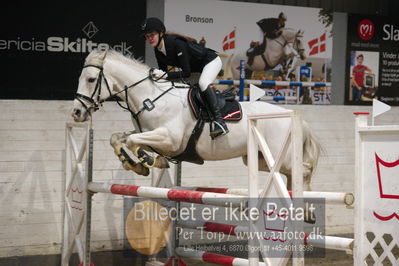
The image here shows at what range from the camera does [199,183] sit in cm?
568

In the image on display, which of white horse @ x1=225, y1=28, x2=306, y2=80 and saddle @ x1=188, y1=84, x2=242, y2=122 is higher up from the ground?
white horse @ x1=225, y1=28, x2=306, y2=80

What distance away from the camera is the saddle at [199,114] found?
14.2ft

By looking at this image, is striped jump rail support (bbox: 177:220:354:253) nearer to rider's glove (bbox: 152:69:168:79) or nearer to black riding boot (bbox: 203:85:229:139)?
black riding boot (bbox: 203:85:229:139)

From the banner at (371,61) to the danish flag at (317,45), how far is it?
1.32ft

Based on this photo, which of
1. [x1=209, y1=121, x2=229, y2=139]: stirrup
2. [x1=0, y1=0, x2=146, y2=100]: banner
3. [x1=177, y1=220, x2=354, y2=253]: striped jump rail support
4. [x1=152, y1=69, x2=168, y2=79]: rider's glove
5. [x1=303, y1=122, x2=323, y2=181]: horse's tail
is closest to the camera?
[x1=177, y1=220, x2=354, y2=253]: striped jump rail support

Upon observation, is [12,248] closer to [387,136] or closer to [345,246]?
[345,246]

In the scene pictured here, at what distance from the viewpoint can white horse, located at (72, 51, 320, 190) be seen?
164 inches

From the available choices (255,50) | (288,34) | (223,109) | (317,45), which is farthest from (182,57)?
(317,45)

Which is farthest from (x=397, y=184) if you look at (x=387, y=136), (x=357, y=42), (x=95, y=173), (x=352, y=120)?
(x=357, y=42)

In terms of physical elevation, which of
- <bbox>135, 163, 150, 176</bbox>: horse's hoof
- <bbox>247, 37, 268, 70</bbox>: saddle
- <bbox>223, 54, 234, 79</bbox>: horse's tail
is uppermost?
<bbox>247, 37, 268, 70</bbox>: saddle

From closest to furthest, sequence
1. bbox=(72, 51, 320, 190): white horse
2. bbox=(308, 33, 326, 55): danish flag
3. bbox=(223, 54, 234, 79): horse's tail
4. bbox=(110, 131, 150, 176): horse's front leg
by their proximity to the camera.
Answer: bbox=(110, 131, 150, 176): horse's front leg, bbox=(72, 51, 320, 190): white horse, bbox=(223, 54, 234, 79): horse's tail, bbox=(308, 33, 326, 55): danish flag

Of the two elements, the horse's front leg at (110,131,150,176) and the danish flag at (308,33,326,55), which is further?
the danish flag at (308,33,326,55)

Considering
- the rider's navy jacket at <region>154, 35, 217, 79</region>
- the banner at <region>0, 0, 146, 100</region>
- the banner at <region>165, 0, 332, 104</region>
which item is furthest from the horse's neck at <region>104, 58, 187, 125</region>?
the banner at <region>165, 0, 332, 104</region>

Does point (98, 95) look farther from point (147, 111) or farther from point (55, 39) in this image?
point (55, 39)
